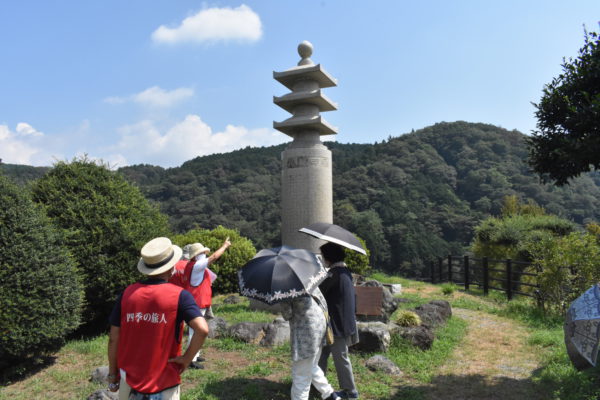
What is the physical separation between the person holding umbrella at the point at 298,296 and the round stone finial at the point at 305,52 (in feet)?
26.9

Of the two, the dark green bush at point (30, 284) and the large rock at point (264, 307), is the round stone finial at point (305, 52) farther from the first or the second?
the dark green bush at point (30, 284)

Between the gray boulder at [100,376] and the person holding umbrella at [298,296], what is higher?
the person holding umbrella at [298,296]

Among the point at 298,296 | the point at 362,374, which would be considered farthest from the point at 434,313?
the point at 298,296

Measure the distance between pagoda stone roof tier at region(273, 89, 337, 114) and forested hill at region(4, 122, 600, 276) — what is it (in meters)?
25.5

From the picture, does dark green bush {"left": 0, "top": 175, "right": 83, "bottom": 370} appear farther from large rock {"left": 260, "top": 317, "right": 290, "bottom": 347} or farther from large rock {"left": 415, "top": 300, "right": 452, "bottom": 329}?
large rock {"left": 415, "top": 300, "right": 452, "bottom": 329}

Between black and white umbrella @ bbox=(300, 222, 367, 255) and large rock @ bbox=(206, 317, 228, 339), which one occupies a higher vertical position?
black and white umbrella @ bbox=(300, 222, 367, 255)

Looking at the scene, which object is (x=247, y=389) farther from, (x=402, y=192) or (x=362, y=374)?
(x=402, y=192)

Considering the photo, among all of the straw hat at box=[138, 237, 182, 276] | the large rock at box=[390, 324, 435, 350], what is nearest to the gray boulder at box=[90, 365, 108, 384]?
the straw hat at box=[138, 237, 182, 276]

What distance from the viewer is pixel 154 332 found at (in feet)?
9.43

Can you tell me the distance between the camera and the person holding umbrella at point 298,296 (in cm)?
400

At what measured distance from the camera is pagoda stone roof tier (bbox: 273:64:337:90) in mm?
10906

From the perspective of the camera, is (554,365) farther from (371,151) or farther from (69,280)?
(371,151)

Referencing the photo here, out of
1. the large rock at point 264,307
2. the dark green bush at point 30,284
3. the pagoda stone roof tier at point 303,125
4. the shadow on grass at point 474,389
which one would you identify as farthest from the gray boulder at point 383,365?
the pagoda stone roof tier at point 303,125

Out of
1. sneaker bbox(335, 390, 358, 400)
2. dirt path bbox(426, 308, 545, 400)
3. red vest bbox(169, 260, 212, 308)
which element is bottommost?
dirt path bbox(426, 308, 545, 400)
